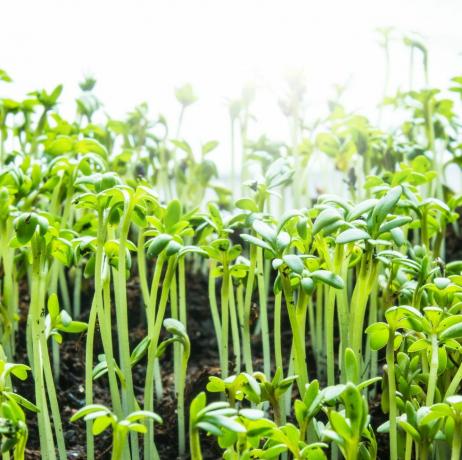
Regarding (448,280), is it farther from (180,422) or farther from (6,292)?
(6,292)

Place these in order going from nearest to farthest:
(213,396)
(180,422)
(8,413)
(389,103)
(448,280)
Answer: (8,413)
(448,280)
(180,422)
(213,396)
(389,103)

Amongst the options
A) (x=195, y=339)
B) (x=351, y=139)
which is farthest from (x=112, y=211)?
(x=351, y=139)

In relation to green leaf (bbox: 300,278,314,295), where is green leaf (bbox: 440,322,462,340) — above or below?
below

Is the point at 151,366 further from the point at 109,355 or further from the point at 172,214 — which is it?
the point at 172,214

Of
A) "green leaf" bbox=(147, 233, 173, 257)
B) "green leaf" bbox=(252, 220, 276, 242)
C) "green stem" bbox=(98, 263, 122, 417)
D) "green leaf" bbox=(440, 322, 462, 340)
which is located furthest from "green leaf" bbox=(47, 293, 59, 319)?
"green leaf" bbox=(440, 322, 462, 340)

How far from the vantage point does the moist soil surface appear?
1.12 metres

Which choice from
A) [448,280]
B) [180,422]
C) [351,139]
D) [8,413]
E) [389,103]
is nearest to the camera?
[8,413]

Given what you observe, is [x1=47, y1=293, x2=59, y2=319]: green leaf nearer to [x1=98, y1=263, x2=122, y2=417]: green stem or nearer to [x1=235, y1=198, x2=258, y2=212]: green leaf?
[x1=98, y1=263, x2=122, y2=417]: green stem

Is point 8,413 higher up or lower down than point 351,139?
lower down

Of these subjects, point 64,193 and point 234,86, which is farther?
point 234,86

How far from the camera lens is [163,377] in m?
1.34

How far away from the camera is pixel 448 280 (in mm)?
928

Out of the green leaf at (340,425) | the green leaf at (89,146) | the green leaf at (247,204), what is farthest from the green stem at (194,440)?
the green leaf at (89,146)

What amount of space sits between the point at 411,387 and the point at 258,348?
519 mm
